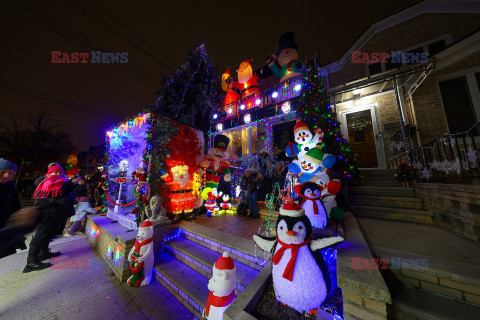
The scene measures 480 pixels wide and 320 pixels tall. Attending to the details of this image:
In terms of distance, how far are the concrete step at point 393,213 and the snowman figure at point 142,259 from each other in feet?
17.6

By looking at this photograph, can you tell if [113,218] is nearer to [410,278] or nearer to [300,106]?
[410,278]

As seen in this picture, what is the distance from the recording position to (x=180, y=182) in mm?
5137

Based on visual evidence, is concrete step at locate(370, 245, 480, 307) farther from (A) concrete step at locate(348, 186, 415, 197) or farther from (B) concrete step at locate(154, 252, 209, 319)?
(A) concrete step at locate(348, 186, 415, 197)

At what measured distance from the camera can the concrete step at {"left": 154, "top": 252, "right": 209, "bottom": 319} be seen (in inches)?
101

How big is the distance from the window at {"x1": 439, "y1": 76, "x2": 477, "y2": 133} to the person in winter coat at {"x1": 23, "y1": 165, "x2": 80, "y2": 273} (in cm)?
1329

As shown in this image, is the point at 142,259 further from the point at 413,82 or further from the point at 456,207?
the point at 413,82

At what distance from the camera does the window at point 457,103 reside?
6.27 meters

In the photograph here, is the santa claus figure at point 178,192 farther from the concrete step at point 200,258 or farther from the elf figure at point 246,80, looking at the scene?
the elf figure at point 246,80

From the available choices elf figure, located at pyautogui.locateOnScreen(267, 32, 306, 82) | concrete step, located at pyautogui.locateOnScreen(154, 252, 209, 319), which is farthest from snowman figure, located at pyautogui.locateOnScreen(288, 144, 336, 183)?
elf figure, located at pyautogui.locateOnScreen(267, 32, 306, 82)

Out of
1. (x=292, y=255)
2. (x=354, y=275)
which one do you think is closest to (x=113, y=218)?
(x=292, y=255)

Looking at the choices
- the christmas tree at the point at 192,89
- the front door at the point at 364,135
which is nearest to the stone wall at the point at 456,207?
the front door at the point at 364,135

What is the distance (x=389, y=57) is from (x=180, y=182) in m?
11.6

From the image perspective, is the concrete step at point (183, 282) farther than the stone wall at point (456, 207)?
No

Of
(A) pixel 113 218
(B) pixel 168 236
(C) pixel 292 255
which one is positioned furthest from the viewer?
(A) pixel 113 218
